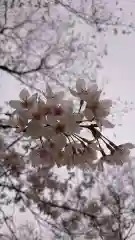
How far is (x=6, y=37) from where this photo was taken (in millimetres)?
1229

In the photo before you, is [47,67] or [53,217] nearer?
[53,217]

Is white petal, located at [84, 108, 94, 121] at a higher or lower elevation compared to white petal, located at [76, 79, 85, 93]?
lower

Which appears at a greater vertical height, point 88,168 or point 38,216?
point 38,216

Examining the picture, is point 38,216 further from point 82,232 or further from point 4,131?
point 4,131

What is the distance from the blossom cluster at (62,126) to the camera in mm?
375

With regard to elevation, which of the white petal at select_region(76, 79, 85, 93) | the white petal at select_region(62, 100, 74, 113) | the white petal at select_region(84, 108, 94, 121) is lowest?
the white petal at select_region(84, 108, 94, 121)

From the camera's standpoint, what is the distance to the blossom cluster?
0.38 metres

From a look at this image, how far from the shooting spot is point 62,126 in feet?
1.23

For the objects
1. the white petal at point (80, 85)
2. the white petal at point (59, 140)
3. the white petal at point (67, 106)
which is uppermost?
the white petal at point (80, 85)

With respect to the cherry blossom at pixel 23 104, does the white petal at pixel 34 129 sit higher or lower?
lower

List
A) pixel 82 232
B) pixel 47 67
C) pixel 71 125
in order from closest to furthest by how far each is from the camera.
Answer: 1. pixel 71 125
2. pixel 82 232
3. pixel 47 67

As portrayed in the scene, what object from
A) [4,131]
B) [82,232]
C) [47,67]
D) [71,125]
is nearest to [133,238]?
[82,232]

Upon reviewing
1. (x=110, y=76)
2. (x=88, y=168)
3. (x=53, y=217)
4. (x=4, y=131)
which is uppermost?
(x=110, y=76)

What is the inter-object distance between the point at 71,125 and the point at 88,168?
0.24 ft
